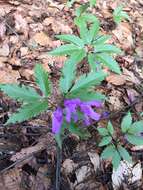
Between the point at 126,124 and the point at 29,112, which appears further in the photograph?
the point at 126,124

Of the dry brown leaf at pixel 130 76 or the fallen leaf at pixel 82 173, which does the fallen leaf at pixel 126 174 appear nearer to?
the fallen leaf at pixel 82 173

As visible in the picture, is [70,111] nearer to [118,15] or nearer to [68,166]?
[68,166]

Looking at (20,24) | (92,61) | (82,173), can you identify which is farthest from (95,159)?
(20,24)

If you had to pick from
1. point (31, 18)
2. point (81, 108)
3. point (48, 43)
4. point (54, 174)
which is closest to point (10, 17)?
point (31, 18)

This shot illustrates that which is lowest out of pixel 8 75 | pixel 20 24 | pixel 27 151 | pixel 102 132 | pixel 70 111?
pixel 27 151

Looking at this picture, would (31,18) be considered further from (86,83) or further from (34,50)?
(86,83)

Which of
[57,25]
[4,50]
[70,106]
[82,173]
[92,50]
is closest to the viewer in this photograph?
[70,106]
